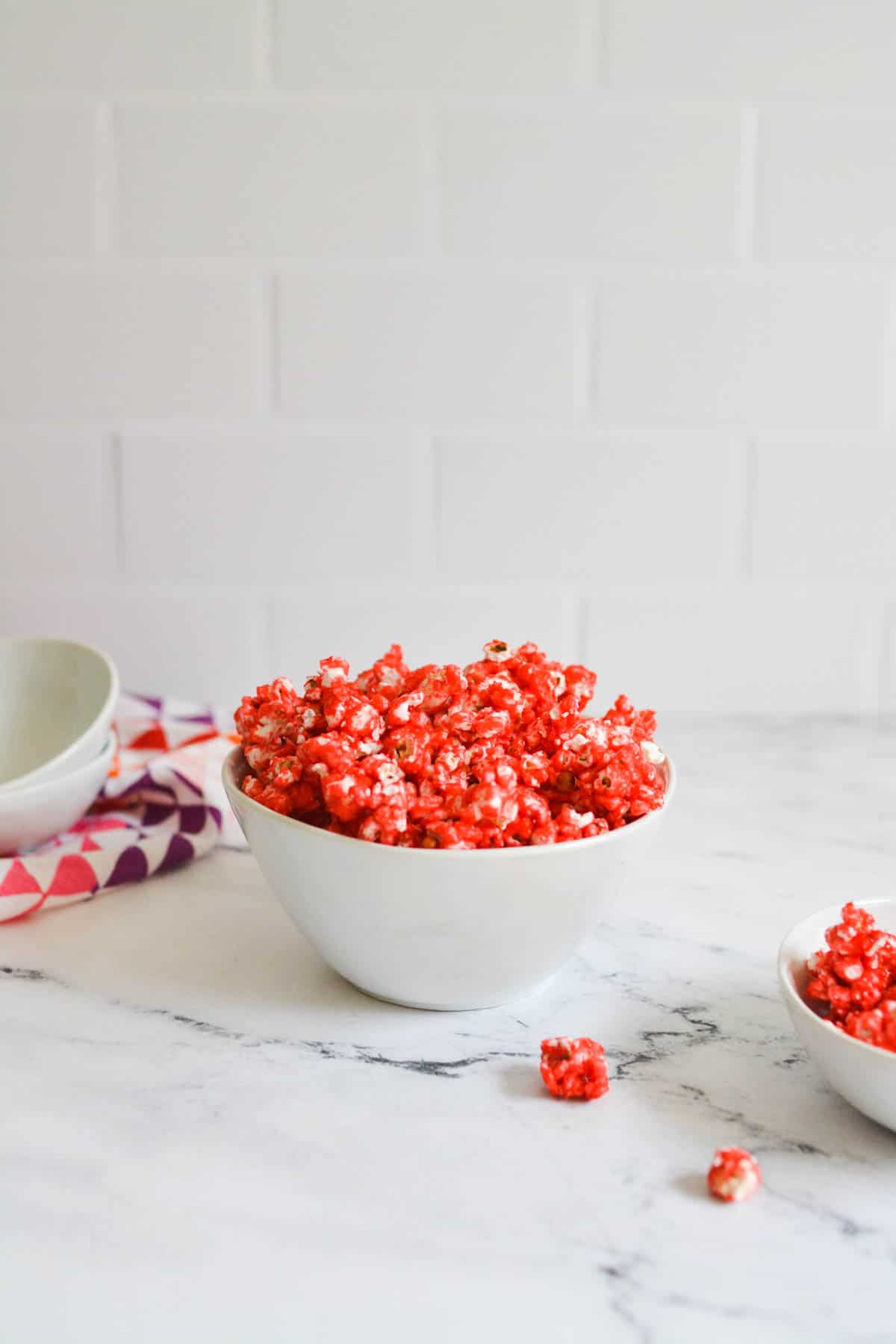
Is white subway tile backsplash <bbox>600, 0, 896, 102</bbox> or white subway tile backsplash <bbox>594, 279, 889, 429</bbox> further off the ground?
white subway tile backsplash <bbox>600, 0, 896, 102</bbox>

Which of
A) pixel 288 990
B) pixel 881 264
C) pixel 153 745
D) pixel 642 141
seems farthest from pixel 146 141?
pixel 288 990

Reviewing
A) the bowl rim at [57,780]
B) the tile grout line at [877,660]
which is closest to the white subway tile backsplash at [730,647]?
the tile grout line at [877,660]

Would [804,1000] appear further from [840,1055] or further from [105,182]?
[105,182]

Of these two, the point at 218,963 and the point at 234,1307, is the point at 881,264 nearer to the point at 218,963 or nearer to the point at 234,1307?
the point at 218,963

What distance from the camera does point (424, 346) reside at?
1343 millimetres

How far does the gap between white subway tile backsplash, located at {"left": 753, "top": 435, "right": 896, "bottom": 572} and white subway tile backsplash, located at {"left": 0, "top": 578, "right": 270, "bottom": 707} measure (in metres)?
0.57

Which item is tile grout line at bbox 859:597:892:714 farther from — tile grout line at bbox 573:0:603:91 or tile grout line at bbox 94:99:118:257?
tile grout line at bbox 94:99:118:257

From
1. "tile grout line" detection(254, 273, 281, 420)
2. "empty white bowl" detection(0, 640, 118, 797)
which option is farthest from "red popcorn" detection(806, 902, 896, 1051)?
"tile grout line" detection(254, 273, 281, 420)

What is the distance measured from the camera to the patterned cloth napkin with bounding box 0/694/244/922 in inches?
36.9

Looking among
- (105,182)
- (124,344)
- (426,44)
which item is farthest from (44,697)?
(426,44)

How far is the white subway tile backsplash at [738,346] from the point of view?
1346 millimetres

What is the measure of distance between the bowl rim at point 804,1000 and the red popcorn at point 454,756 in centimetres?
11

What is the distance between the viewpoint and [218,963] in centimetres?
86

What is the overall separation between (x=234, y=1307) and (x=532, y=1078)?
23 cm
